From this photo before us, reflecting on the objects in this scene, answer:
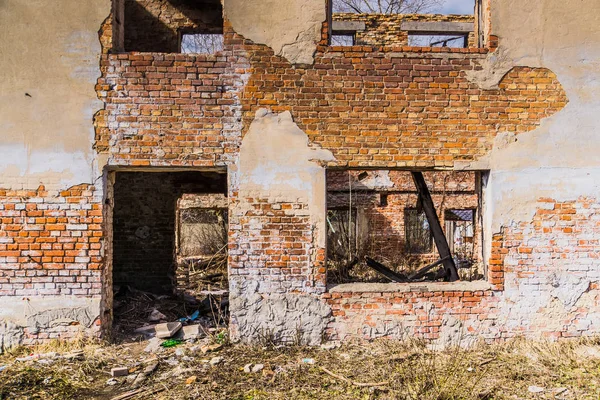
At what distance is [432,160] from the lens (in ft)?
17.7

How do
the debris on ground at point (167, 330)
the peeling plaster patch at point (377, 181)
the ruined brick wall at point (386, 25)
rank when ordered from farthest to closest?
1. the peeling plaster patch at point (377, 181)
2. the ruined brick wall at point (386, 25)
3. the debris on ground at point (167, 330)

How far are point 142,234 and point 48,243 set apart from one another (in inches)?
117

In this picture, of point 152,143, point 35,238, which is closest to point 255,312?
point 152,143

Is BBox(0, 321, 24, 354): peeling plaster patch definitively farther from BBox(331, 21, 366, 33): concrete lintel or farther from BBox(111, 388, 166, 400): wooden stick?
BBox(331, 21, 366, 33): concrete lintel

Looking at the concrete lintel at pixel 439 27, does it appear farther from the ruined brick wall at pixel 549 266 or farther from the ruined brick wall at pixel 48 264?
the ruined brick wall at pixel 48 264

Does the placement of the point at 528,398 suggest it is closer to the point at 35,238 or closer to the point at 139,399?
the point at 139,399

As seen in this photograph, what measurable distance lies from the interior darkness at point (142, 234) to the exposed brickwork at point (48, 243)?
294 cm

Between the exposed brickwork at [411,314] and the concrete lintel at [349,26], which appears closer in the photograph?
the exposed brickwork at [411,314]

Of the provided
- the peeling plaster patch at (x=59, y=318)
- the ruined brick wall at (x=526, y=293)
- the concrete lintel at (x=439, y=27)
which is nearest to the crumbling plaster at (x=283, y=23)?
the ruined brick wall at (x=526, y=293)

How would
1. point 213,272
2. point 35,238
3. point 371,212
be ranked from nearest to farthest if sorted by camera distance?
point 35,238 < point 213,272 < point 371,212

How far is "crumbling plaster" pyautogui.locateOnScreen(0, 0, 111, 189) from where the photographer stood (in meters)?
5.20

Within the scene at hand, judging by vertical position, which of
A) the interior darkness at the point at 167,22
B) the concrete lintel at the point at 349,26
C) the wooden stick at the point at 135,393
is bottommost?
the wooden stick at the point at 135,393

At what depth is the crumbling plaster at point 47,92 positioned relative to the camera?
5.20 m

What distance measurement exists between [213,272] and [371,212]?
5009mm
